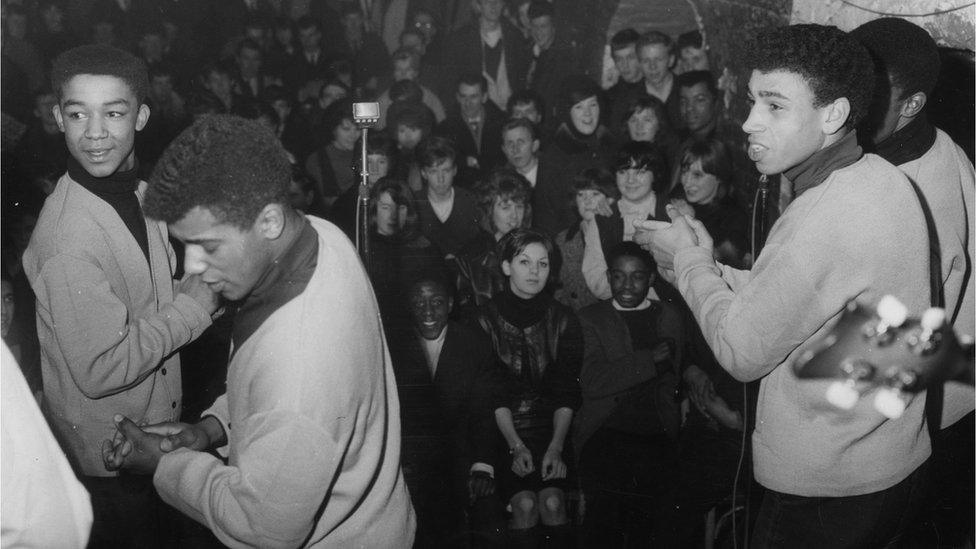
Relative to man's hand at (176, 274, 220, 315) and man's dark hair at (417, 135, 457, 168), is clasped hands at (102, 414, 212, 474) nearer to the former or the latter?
man's hand at (176, 274, 220, 315)

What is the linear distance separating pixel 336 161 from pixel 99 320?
3.22 m

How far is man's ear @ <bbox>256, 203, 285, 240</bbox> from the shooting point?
1540 mm

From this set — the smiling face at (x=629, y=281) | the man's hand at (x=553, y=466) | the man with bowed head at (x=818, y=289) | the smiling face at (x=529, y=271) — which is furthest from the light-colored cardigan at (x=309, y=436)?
the smiling face at (x=629, y=281)

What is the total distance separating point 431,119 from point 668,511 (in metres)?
2.89

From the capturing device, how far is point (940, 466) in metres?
2.69

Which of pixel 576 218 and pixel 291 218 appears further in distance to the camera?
pixel 576 218

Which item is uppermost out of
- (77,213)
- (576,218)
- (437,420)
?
(77,213)

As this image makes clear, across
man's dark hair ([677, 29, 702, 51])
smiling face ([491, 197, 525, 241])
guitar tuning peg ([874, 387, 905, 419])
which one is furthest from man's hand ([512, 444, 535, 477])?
man's dark hair ([677, 29, 702, 51])

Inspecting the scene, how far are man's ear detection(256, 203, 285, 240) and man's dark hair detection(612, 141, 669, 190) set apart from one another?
2938 mm

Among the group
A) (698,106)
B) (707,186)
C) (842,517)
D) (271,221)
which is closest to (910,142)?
(842,517)

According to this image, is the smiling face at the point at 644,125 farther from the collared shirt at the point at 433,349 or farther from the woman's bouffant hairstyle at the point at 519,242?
the collared shirt at the point at 433,349

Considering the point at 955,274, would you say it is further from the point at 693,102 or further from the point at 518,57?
the point at 518,57

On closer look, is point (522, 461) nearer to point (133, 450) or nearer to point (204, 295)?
point (204, 295)

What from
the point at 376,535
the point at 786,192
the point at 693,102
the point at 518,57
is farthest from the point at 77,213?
the point at 518,57
